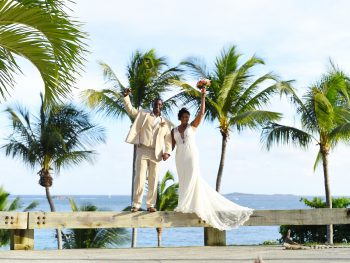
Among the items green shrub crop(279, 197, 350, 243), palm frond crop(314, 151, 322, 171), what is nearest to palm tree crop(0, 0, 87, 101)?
green shrub crop(279, 197, 350, 243)

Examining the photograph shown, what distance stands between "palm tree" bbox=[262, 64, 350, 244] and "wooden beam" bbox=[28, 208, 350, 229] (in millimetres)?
11867

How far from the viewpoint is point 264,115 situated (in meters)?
22.7

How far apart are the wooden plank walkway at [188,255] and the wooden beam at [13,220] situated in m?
0.56

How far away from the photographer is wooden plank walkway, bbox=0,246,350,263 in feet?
26.2

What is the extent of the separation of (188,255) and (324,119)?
15.3m

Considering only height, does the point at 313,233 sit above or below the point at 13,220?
below

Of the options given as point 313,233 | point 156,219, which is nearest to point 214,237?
point 156,219

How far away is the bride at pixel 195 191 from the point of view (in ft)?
32.9

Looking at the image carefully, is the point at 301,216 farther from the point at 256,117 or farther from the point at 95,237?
the point at 256,117

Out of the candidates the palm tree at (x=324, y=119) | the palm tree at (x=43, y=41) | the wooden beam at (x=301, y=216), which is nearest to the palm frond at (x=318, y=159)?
the palm tree at (x=324, y=119)

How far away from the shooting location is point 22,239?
388 inches

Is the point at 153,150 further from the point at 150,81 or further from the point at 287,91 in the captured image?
the point at 150,81

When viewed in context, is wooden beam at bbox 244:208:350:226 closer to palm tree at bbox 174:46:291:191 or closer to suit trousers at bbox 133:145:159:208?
suit trousers at bbox 133:145:159:208

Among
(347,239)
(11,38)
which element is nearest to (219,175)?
(347,239)
